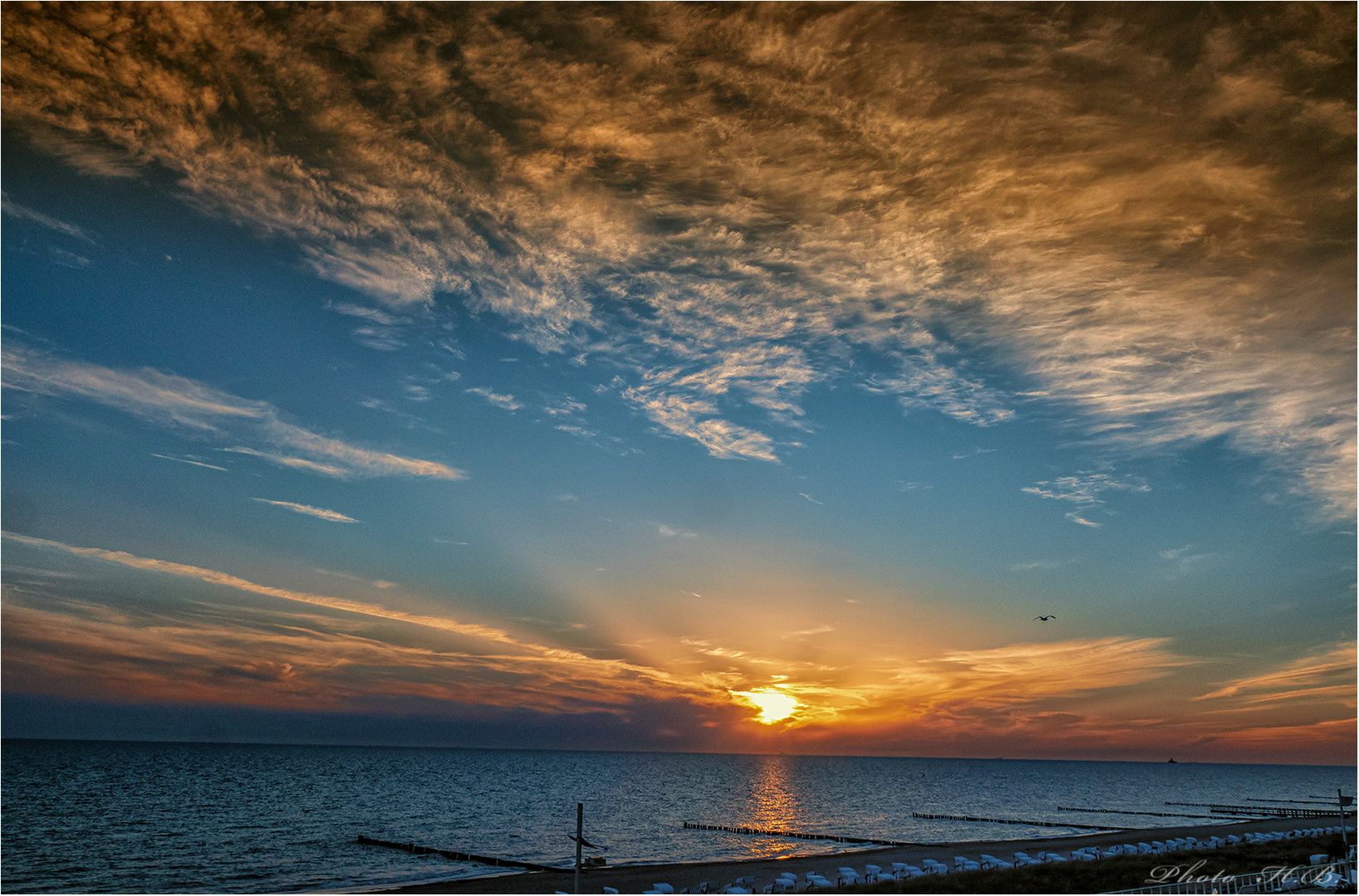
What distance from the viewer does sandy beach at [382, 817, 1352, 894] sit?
47.4 meters

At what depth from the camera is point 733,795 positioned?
5802 inches

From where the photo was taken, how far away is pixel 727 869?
181 feet

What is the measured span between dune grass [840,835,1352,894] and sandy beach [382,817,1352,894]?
9.50 metres

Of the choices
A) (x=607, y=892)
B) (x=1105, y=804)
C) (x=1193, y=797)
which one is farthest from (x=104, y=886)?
(x=1193, y=797)

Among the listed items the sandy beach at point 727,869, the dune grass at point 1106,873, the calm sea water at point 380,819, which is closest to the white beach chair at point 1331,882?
the dune grass at point 1106,873

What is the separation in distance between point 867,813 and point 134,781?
420 ft

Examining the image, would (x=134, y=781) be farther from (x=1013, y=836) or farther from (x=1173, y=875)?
(x=1173, y=875)

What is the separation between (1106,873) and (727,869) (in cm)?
2518

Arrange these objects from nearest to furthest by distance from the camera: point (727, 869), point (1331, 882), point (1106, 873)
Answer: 1. point (1331, 882)
2. point (1106, 873)
3. point (727, 869)

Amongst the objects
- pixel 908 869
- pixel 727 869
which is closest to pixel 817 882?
pixel 908 869

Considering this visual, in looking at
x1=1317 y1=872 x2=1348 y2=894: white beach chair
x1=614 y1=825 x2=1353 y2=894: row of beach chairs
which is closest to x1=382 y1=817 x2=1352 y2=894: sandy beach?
x1=614 y1=825 x2=1353 y2=894: row of beach chairs

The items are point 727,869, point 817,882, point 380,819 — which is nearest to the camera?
point 817,882

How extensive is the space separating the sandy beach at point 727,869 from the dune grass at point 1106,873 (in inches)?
374

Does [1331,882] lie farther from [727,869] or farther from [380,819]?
[380,819]
